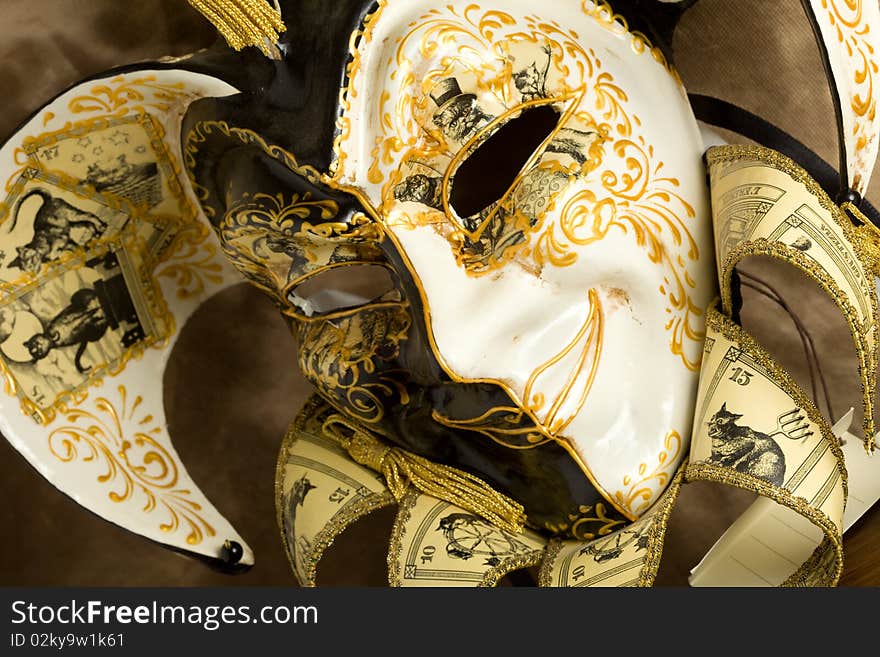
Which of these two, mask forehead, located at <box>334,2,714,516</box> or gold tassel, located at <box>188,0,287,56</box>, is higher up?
gold tassel, located at <box>188,0,287,56</box>

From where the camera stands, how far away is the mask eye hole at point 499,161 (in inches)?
39.3

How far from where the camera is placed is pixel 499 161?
1043 mm

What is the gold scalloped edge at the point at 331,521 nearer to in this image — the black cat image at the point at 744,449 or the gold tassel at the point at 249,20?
the black cat image at the point at 744,449

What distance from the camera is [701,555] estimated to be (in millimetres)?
1215

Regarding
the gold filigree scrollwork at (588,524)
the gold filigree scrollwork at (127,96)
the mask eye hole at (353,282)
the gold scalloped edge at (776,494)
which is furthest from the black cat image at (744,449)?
the gold filigree scrollwork at (127,96)

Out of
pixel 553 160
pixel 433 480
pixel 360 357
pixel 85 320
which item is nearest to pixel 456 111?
pixel 553 160

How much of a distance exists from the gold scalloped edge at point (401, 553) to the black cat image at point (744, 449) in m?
0.22

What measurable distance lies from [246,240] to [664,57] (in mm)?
451

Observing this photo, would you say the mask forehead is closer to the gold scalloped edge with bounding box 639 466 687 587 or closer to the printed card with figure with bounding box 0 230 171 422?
the gold scalloped edge with bounding box 639 466 687 587

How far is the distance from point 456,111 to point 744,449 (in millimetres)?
386

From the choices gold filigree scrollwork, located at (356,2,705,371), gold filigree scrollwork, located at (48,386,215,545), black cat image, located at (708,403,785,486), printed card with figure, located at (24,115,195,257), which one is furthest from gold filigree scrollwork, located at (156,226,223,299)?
black cat image, located at (708,403,785,486)

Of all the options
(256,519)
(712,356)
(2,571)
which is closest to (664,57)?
(712,356)

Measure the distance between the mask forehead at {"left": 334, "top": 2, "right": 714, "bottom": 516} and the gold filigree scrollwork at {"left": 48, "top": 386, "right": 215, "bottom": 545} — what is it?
37 cm

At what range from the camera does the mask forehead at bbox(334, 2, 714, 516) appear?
2.97 feet
